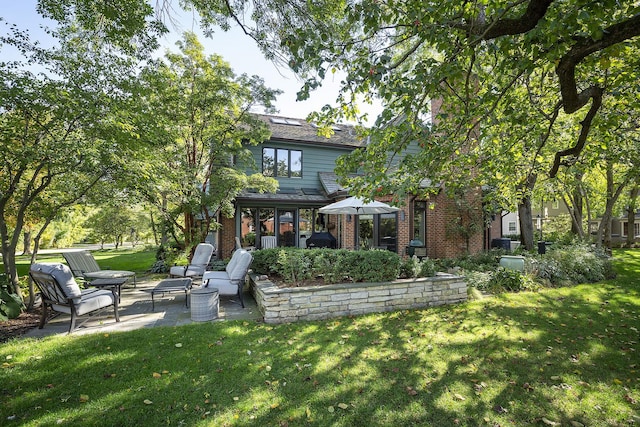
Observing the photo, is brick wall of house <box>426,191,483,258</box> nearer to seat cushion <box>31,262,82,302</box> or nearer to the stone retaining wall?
the stone retaining wall

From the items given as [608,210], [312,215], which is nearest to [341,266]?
[312,215]

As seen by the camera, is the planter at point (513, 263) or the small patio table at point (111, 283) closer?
the small patio table at point (111, 283)

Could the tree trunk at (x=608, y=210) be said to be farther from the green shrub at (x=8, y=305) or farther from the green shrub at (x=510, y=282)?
the green shrub at (x=8, y=305)

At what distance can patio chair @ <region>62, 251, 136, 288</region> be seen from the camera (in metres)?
7.44

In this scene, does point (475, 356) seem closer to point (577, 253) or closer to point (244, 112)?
point (577, 253)

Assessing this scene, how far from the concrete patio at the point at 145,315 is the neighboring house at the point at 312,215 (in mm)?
6090

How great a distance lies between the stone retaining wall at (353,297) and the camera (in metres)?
5.43

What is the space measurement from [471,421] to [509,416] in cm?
40

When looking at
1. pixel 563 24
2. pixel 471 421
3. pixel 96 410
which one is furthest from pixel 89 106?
pixel 471 421

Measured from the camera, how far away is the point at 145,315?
5863 mm

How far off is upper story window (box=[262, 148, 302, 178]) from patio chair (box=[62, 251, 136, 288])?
24.3 feet

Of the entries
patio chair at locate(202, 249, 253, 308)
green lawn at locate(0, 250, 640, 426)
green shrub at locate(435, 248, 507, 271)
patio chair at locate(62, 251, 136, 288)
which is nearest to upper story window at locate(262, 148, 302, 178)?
patio chair at locate(62, 251, 136, 288)

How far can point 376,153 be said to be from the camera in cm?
468

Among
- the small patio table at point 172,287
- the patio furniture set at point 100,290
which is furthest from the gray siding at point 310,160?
the small patio table at point 172,287
